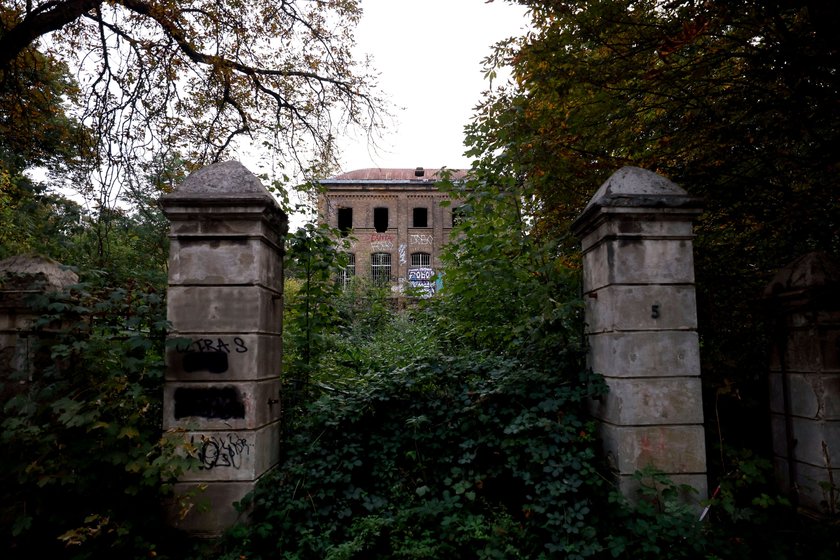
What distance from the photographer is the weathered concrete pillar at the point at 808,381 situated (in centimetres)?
348

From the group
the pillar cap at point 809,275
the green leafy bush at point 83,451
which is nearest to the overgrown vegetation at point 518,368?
the green leafy bush at point 83,451

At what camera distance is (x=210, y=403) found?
376 cm

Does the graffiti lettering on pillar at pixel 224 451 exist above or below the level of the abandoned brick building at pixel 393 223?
below

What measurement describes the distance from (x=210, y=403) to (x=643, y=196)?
12.2ft

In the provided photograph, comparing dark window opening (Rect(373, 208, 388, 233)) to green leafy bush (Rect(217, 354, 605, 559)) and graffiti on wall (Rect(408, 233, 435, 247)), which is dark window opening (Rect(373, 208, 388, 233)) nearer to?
graffiti on wall (Rect(408, 233, 435, 247))

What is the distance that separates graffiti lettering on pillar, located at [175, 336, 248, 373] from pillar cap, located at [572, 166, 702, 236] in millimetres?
3057

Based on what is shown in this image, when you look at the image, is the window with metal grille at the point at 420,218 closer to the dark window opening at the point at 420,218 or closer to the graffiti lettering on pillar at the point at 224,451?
the dark window opening at the point at 420,218

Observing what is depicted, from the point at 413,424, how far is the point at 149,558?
6.86 ft

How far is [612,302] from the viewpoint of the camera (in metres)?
3.71

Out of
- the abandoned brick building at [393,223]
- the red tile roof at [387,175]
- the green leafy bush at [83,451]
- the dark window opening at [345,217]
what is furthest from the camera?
the dark window opening at [345,217]

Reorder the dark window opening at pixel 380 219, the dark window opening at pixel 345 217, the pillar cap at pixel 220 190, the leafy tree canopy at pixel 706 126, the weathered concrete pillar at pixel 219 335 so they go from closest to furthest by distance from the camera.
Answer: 1. the weathered concrete pillar at pixel 219 335
2. the pillar cap at pixel 220 190
3. the leafy tree canopy at pixel 706 126
4. the dark window opening at pixel 380 219
5. the dark window opening at pixel 345 217

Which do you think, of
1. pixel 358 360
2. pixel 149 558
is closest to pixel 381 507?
pixel 149 558

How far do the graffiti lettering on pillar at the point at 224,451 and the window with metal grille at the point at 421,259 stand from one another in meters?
30.5

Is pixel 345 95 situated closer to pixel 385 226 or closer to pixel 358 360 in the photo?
pixel 358 360
